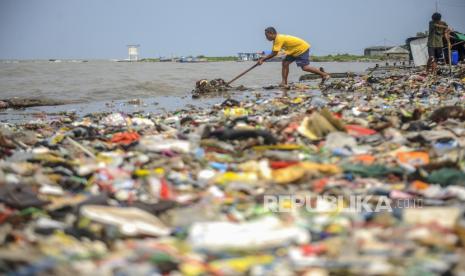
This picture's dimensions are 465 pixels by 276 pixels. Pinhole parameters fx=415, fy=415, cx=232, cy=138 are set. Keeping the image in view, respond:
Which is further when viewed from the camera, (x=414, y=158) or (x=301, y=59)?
(x=301, y=59)

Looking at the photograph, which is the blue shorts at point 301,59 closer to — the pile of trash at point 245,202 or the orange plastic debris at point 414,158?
the pile of trash at point 245,202

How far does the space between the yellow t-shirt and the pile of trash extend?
7.17 metres

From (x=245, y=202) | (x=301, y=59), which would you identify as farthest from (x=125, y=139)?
(x=301, y=59)

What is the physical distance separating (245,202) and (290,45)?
972 cm

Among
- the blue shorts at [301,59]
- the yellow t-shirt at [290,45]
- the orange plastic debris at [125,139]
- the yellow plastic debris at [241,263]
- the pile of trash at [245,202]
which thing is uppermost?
the yellow t-shirt at [290,45]

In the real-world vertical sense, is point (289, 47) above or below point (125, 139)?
above

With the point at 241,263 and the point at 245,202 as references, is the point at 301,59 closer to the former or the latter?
the point at 245,202

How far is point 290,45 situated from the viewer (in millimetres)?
11797

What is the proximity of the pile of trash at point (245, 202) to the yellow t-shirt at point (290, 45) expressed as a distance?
7169 mm

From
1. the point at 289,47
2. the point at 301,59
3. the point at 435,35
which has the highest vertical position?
the point at 435,35

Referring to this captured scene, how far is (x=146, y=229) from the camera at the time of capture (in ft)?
7.18

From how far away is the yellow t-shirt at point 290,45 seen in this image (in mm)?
11602

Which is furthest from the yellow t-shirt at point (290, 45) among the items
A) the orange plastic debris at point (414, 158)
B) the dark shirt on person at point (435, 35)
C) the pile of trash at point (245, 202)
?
the orange plastic debris at point (414, 158)

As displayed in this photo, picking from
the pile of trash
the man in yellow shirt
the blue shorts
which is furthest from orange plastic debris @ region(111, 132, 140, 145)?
the blue shorts
